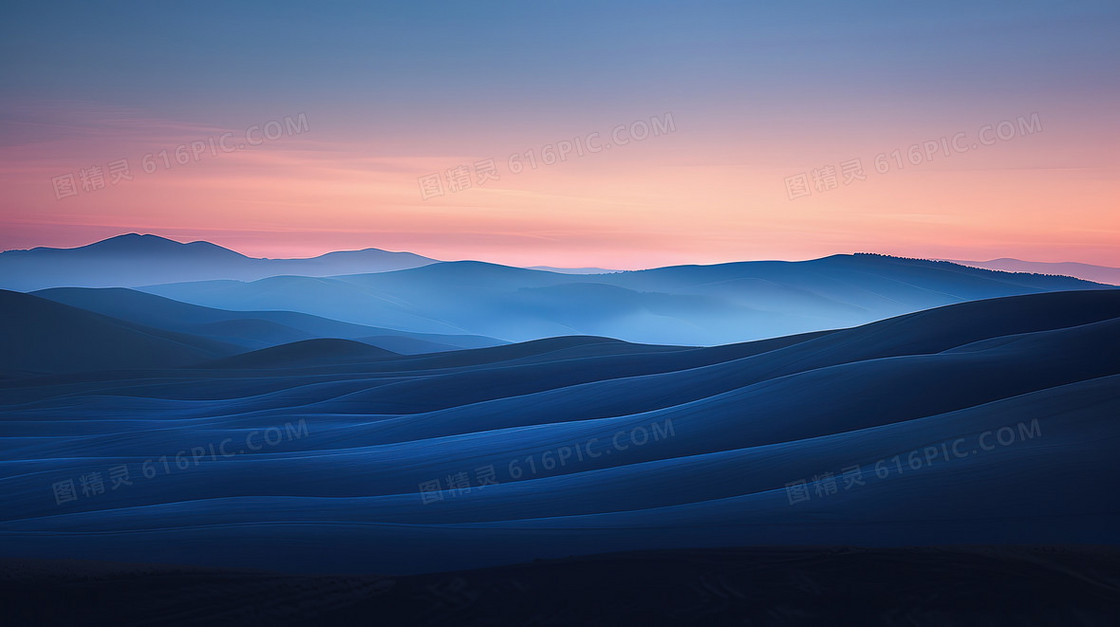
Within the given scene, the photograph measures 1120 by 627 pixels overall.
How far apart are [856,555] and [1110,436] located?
162 inches

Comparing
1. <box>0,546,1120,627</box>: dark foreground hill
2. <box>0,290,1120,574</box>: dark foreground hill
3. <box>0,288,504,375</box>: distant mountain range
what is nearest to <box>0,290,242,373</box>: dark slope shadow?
<box>0,288,504,375</box>: distant mountain range

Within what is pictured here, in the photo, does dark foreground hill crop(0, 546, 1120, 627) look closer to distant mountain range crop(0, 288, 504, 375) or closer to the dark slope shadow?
distant mountain range crop(0, 288, 504, 375)

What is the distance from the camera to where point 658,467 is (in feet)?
35.4

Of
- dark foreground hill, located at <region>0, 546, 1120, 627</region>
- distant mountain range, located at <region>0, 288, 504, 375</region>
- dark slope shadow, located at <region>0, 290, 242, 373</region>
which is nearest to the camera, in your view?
dark foreground hill, located at <region>0, 546, 1120, 627</region>

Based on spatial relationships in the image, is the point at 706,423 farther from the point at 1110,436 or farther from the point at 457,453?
the point at 1110,436

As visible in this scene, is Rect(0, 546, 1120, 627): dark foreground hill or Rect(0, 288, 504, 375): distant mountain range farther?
Rect(0, 288, 504, 375): distant mountain range

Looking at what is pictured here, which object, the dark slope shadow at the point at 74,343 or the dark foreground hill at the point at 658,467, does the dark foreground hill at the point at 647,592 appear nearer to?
the dark foreground hill at the point at 658,467

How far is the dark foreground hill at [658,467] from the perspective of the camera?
7.55 meters

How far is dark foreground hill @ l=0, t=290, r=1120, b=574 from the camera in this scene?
297 inches

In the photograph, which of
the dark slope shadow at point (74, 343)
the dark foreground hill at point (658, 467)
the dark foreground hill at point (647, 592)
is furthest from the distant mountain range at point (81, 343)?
the dark foreground hill at point (647, 592)

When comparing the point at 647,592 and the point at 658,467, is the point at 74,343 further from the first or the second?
the point at 647,592

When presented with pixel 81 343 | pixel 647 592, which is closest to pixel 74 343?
pixel 81 343

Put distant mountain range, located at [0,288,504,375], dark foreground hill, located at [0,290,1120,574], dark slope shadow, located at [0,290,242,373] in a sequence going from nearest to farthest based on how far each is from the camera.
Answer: dark foreground hill, located at [0,290,1120,574] → distant mountain range, located at [0,288,504,375] → dark slope shadow, located at [0,290,242,373]

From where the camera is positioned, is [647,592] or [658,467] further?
[658,467]
